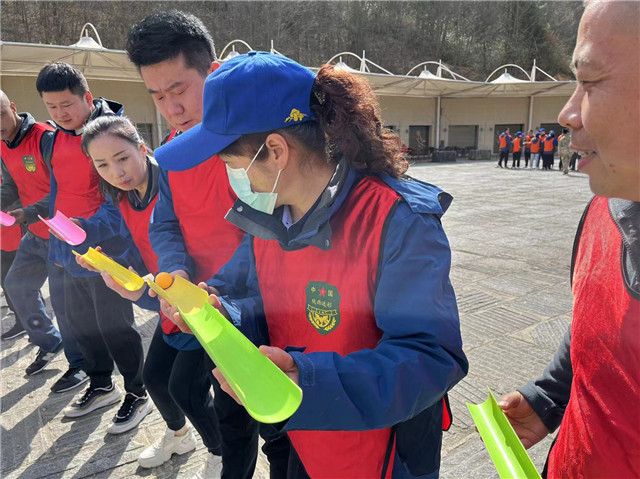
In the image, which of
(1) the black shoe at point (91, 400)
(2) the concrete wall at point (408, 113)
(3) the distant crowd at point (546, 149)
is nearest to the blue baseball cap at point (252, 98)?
(1) the black shoe at point (91, 400)

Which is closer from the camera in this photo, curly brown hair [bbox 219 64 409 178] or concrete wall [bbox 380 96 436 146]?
curly brown hair [bbox 219 64 409 178]

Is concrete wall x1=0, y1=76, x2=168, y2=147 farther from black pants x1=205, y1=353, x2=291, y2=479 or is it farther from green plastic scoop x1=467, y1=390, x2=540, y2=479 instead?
green plastic scoop x1=467, y1=390, x2=540, y2=479

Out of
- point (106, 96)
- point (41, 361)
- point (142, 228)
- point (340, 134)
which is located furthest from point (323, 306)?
point (106, 96)

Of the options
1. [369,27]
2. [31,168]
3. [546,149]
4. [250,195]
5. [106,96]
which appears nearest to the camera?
[250,195]

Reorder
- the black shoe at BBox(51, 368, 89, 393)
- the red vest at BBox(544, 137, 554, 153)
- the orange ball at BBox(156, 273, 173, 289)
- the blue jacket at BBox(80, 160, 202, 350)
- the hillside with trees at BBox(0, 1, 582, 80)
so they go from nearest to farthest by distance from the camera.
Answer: the orange ball at BBox(156, 273, 173, 289)
the blue jacket at BBox(80, 160, 202, 350)
the black shoe at BBox(51, 368, 89, 393)
the red vest at BBox(544, 137, 554, 153)
the hillside with trees at BBox(0, 1, 582, 80)

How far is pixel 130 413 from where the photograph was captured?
2.91 meters

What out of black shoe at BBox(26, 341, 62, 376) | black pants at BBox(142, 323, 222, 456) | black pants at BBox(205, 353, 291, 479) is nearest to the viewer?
black pants at BBox(205, 353, 291, 479)

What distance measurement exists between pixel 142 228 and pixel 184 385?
90cm

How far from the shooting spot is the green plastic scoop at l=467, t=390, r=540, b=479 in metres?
0.93

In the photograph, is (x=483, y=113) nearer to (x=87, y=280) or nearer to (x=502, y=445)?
(x=87, y=280)

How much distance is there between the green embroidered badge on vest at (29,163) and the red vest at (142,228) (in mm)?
1465

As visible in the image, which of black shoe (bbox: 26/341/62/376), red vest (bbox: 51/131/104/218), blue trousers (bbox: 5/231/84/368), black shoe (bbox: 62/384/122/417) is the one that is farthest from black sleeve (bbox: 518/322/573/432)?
black shoe (bbox: 26/341/62/376)

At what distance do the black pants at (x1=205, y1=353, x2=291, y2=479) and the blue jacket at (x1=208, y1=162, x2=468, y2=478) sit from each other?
0.79 meters

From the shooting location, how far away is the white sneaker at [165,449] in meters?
2.53
